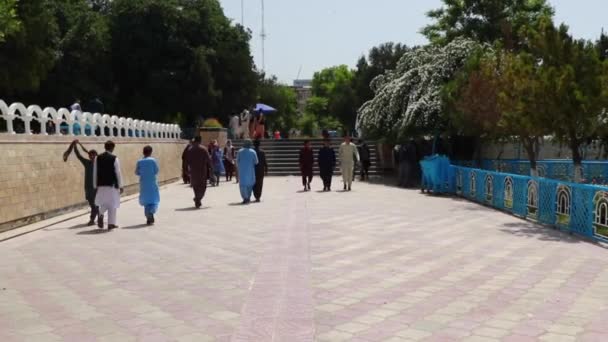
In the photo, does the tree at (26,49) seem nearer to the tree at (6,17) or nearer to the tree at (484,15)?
the tree at (6,17)

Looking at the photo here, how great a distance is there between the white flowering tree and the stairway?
4506 millimetres

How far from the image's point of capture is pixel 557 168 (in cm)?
1636

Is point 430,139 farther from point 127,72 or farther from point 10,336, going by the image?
point 127,72

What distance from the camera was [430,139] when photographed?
65.8 ft

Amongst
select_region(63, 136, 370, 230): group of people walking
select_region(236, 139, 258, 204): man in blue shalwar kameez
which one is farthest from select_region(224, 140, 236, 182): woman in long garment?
select_region(236, 139, 258, 204): man in blue shalwar kameez

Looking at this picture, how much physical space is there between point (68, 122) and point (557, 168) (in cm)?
1254

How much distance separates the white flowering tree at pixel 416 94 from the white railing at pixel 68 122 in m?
7.95

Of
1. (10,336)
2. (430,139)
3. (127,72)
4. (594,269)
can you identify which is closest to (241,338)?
(10,336)

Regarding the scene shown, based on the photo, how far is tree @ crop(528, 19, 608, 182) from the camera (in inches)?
395

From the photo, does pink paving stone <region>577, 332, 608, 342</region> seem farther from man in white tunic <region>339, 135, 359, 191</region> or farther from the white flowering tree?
the white flowering tree

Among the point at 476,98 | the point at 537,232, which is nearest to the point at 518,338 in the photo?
the point at 537,232

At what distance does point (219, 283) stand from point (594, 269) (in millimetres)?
4072

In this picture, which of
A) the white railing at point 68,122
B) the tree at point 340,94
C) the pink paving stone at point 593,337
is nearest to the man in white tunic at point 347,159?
the white railing at point 68,122

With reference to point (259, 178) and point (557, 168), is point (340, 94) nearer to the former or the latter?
point (557, 168)
